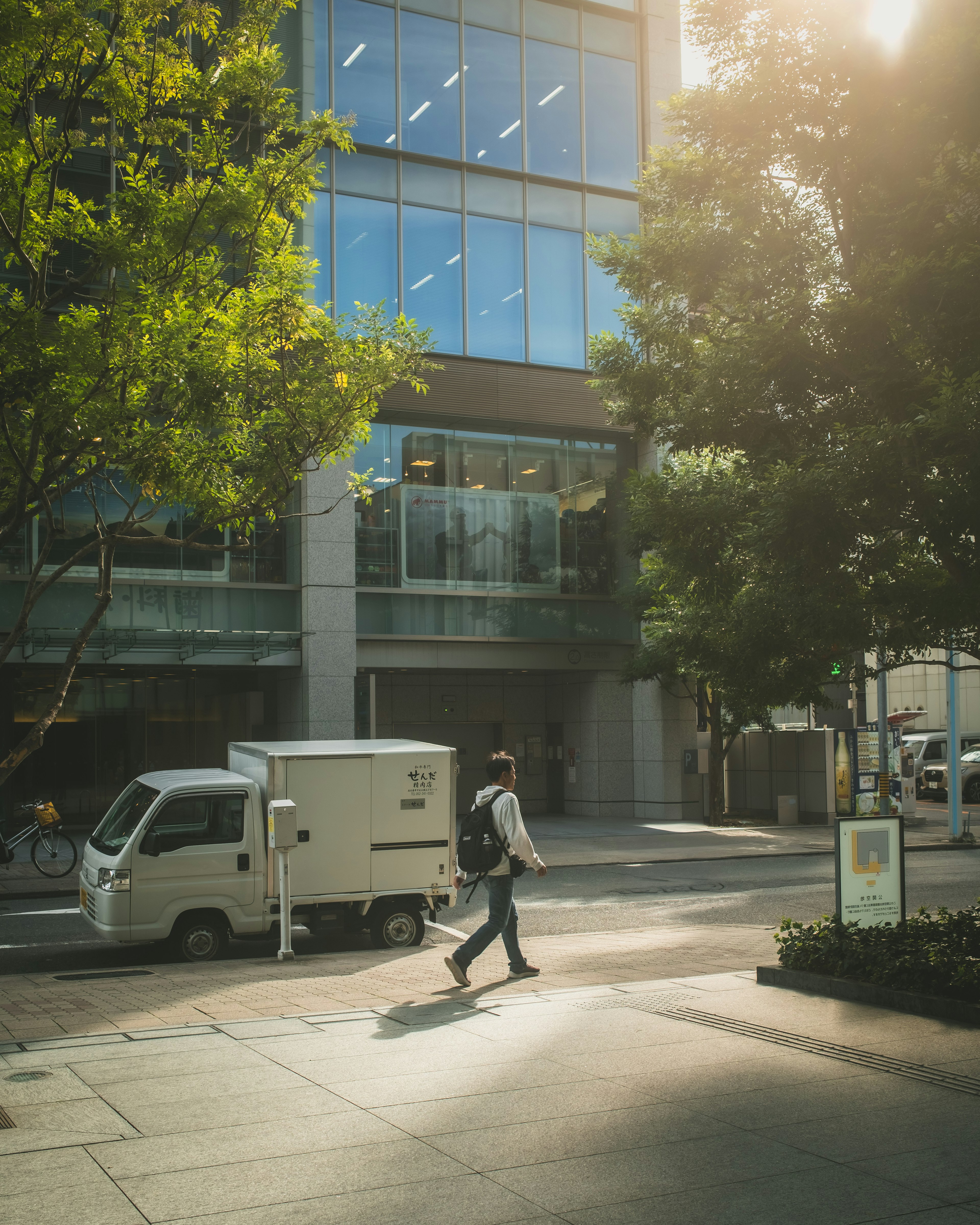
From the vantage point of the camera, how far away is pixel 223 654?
23.6 m

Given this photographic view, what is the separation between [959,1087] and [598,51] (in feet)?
90.6

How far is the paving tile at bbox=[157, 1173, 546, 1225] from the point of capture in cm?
414

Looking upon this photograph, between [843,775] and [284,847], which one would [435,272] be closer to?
[843,775]

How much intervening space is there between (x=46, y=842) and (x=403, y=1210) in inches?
569

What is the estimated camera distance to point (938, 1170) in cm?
463

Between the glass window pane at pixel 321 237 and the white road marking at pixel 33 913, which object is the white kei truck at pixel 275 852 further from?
the glass window pane at pixel 321 237

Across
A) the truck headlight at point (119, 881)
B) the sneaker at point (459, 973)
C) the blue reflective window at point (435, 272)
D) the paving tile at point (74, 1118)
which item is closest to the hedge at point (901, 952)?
the sneaker at point (459, 973)

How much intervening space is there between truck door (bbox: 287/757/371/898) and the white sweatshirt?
7.63ft

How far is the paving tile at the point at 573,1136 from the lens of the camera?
15.9ft

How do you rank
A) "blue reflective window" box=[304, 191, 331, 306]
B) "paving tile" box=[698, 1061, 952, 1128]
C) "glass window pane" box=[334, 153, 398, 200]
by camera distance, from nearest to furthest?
"paving tile" box=[698, 1061, 952, 1128]
"blue reflective window" box=[304, 191, 331, 306]
"glass window pane" box=[334, 153, 398, 200]

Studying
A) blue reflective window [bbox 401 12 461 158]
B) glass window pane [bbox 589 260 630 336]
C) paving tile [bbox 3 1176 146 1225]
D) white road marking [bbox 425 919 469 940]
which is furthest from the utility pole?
paving tile [bbox 3 1176 146 1225]

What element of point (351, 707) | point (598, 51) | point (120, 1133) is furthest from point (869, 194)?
point (598, 51)

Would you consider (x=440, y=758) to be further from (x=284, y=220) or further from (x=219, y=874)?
(x=284, y=220)

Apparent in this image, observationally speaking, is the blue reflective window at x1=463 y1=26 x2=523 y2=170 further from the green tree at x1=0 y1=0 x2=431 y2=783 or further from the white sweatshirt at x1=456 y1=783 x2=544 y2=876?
the white sweatshirt at x1=456 y1=783 x2=544 y2=876
